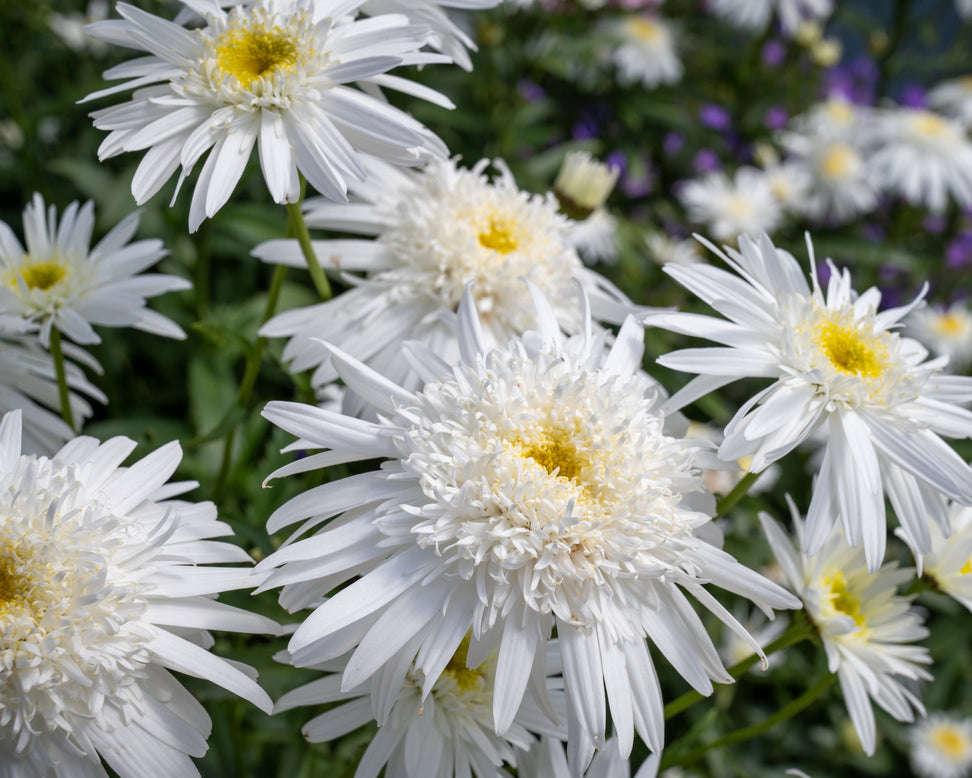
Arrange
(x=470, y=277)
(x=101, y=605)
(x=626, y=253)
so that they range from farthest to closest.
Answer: (x=626, y=253), (x=470, y=277), (x=101, y=605)

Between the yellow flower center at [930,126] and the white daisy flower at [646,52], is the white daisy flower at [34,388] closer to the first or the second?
the white daisy flower at [646,52]

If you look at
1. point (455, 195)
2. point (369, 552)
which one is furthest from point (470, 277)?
point (369, 552)

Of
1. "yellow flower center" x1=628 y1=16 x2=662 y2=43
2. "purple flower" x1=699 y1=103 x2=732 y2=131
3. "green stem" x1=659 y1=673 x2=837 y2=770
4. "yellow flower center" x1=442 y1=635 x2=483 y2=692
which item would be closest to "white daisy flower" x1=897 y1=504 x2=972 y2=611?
"green stem" x1=659 y1=673 x2=837 y2=770

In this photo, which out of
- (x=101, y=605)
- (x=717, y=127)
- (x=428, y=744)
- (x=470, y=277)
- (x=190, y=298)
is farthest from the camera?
(x=717, y=127)

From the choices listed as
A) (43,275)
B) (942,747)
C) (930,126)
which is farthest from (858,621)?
(930,126)

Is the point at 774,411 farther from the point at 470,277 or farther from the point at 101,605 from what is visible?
the point at 101,605

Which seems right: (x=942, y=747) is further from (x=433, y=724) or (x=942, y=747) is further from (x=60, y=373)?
(x=60, y=373)

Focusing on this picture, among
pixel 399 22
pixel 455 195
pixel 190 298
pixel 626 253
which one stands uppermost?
pixel 399 22
